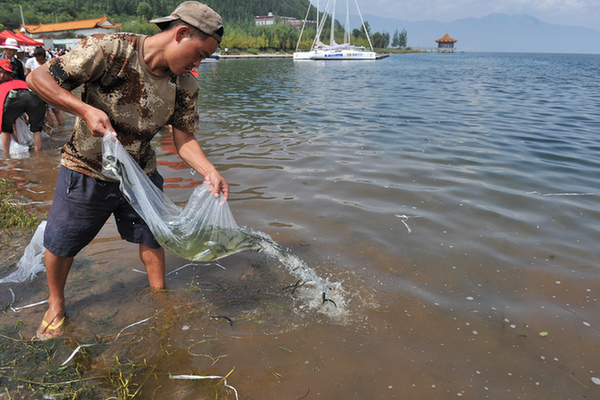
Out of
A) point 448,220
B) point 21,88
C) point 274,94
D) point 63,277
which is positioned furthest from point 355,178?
point 274,94

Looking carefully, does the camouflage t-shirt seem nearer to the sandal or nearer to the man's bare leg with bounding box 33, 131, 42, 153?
the sandal

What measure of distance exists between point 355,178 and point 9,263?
4625 mm

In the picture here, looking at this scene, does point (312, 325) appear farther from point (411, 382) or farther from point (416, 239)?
point (416, 239)

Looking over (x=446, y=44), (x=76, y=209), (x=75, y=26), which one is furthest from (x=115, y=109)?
(x=446, y=44)

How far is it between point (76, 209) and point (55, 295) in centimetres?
76

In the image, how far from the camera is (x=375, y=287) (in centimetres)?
352

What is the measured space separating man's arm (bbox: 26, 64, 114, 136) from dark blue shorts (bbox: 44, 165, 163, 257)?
49 centimetres

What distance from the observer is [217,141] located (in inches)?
342

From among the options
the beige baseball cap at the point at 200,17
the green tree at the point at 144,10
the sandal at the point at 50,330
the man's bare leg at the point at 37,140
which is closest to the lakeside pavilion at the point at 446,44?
the green tree at the point at 144,10

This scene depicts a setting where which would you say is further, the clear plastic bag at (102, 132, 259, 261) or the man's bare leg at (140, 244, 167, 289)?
the man's bare leg at (140, 244, 167, 289)

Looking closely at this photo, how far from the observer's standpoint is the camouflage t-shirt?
2195mm

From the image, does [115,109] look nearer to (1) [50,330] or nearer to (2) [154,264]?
(2) [154,264]

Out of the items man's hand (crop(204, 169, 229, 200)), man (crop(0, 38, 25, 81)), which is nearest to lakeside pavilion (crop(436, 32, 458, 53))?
man (crop(0, 38, 25, 81))

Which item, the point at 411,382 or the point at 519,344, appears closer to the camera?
the point at 411,382
